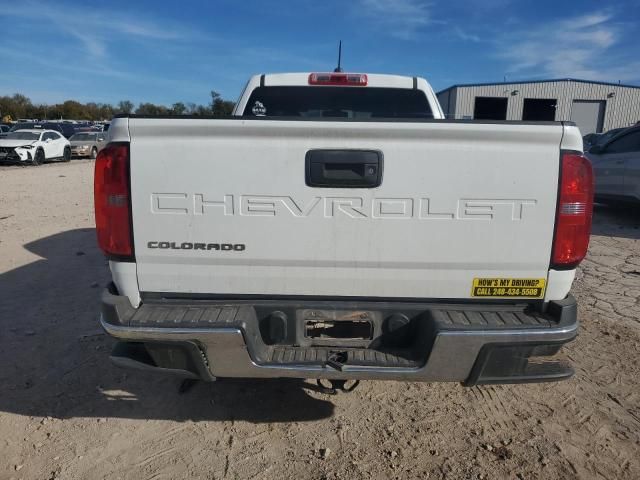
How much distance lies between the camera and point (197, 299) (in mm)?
2434

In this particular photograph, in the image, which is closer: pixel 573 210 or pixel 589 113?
pixel 573 210

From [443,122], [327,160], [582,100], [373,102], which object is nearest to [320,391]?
[327,160]

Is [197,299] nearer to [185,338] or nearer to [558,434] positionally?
[185,338]

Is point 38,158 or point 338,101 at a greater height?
point 338,101

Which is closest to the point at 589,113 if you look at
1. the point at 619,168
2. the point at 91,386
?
the point at 619,168

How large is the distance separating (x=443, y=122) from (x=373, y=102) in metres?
2.13

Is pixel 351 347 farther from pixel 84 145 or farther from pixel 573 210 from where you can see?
pixel 84 145

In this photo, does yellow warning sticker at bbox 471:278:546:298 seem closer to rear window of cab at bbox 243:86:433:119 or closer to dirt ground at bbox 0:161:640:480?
dirt ground at bbox 0:161:640:480

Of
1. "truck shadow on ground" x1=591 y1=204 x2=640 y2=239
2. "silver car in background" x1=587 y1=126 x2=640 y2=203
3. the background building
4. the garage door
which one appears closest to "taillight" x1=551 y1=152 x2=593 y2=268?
"truck shadow on ground" x1=591 y1=204 x2=640 y2=239

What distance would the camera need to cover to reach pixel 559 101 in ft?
117

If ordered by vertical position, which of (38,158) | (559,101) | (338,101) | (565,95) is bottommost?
(38,158)

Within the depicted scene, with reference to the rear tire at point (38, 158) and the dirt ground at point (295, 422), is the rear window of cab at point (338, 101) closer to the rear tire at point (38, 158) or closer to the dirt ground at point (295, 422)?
the dirt ground at point (295, 422)

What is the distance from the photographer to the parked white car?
73.0 feet

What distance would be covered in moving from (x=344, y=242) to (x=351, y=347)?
55 centimetres
